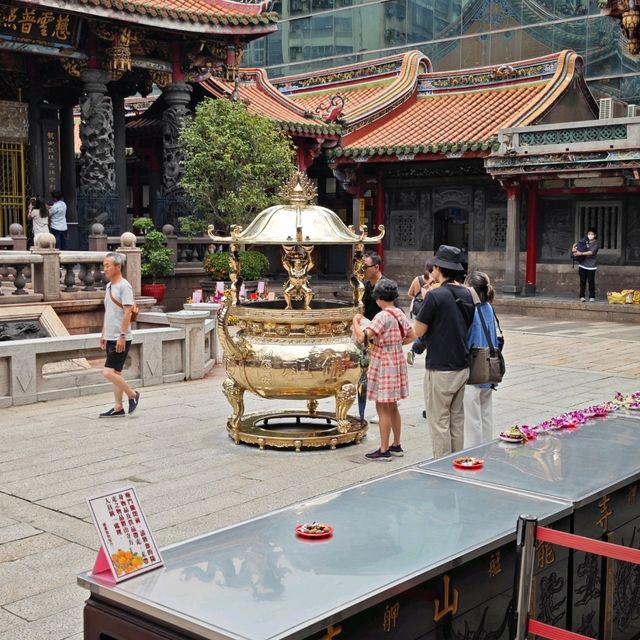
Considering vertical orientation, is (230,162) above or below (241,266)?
above

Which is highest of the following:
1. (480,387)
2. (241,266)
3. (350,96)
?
(350,96)

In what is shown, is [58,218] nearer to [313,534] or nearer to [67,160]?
[67,160]

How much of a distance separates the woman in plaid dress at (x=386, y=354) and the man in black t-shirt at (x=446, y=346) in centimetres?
74

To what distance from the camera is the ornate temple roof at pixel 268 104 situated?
68.6ft

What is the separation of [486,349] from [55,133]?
48.1 ft

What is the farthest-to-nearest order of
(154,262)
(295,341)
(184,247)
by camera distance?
(184,247)
(154,262)
(295,341)

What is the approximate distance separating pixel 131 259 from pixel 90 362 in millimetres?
2329

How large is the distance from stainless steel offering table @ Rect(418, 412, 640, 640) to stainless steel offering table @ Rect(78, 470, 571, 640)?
0.57ft

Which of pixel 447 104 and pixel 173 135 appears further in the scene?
pixel 447 104

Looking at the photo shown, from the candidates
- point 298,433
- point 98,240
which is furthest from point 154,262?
point 298,433

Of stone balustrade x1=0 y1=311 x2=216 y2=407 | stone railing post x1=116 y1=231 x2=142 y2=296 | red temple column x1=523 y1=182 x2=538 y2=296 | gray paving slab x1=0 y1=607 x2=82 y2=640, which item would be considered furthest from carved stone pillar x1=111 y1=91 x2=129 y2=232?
gray paving slab x1=0 y1=607 x2=82 y2=640

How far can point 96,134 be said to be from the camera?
56.1ft

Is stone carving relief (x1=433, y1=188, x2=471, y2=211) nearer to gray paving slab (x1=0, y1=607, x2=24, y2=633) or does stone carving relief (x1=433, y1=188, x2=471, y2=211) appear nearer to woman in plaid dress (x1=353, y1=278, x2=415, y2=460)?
woman in plaid dress (x1=353, y1=278, x2=415, y2=460)

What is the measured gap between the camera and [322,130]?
22062 millimetres
